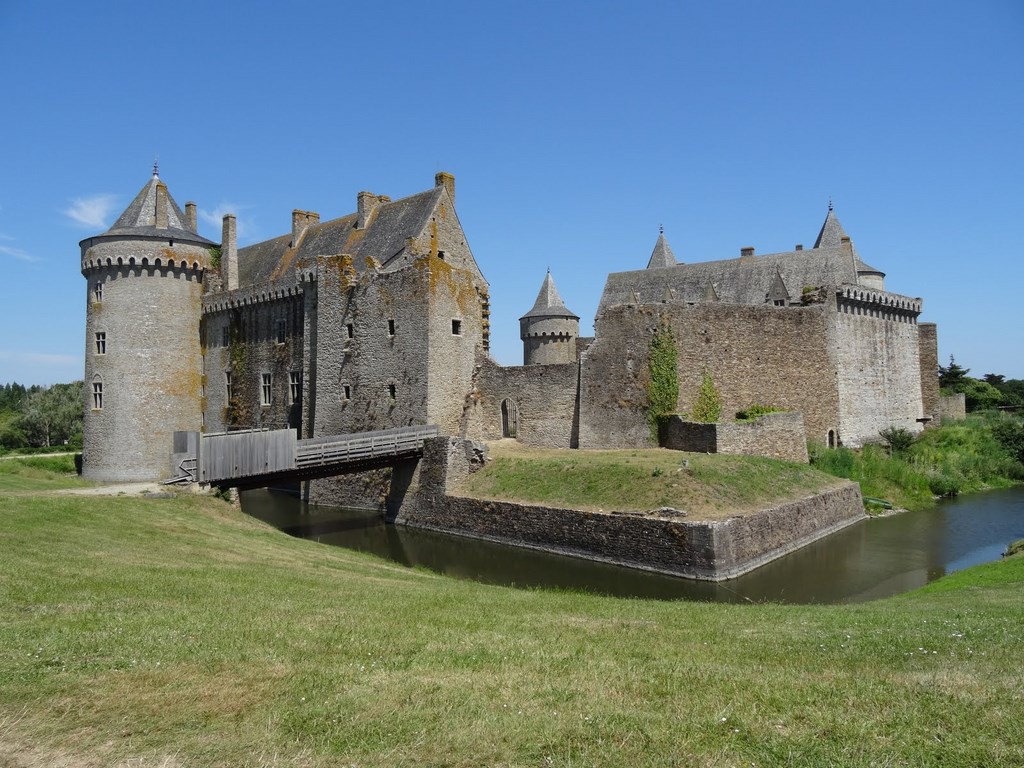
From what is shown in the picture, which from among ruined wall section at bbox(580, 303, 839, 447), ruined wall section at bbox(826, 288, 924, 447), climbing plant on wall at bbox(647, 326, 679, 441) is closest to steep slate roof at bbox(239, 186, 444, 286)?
ruined wall section at bbox(580, 303, 839, 447)

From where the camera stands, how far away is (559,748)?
471cm

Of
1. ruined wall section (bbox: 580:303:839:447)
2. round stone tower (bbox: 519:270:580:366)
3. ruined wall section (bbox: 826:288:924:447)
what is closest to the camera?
ruined wall section (bbox: 580:303:839:447)

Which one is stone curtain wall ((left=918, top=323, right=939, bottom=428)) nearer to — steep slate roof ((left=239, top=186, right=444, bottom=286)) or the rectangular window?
steep slate roof ((left=239, top=186, right=444, bottom=286))

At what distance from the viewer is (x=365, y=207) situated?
101ft

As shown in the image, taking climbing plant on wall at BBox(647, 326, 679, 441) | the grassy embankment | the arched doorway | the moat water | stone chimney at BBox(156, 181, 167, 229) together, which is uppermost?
stone chimney at BBox(156, 181, 167, 229)

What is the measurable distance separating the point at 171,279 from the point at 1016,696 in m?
32.7

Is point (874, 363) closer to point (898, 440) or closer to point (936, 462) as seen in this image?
point (898, 440)

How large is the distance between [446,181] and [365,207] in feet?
13.3

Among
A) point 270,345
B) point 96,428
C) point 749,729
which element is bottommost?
point 749,729

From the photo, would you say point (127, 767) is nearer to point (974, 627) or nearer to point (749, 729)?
point (749, 729)

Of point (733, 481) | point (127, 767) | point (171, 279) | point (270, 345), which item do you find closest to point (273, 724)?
point (127, 767)

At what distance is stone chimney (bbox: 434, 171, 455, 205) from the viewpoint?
29.0 m

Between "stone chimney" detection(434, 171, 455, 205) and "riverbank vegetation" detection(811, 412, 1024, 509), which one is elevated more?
"stone chimney" detection(434, 171, 455, 205)

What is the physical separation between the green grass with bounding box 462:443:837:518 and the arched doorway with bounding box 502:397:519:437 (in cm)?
238
